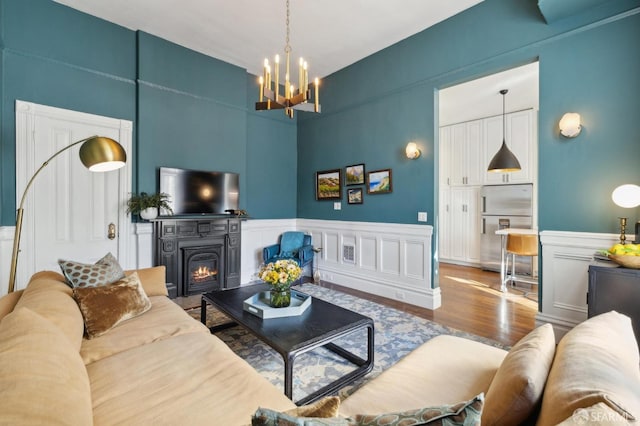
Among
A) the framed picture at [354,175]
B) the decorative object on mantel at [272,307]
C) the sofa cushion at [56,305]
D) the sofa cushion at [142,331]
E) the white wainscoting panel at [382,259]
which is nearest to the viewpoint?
the sofa cushion at [56,305]

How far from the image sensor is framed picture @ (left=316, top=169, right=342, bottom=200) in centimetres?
500

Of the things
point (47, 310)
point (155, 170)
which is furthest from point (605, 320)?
point (155, 170)

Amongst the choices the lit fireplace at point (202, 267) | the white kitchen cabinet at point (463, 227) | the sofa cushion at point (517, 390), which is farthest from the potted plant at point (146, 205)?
the white kitchen cabinet at point (463, 227)

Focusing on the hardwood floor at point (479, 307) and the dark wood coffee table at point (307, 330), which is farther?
the hardwood floor at point (479, 307)

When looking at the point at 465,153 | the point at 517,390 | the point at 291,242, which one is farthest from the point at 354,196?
the point at 517,390

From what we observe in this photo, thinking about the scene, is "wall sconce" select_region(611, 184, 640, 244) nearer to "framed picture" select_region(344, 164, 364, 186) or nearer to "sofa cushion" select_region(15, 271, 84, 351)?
"framed picture" select_region(344, 164, 364, 186)

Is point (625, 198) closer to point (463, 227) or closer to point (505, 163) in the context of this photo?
point (505, 163)

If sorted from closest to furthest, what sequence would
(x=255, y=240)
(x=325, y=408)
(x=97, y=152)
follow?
(x=325, y=408) < (x=97, y=152) < (x=255, y=240)

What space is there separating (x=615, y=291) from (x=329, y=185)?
377 cm

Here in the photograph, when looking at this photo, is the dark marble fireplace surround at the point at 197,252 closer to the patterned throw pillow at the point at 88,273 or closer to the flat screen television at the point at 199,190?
the flat screen television at the point at 199,190

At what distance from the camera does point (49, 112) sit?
3.30m

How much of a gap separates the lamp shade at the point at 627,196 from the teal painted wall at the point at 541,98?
0.66 ft

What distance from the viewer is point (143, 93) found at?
392cm

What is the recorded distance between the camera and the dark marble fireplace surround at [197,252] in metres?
3.97
